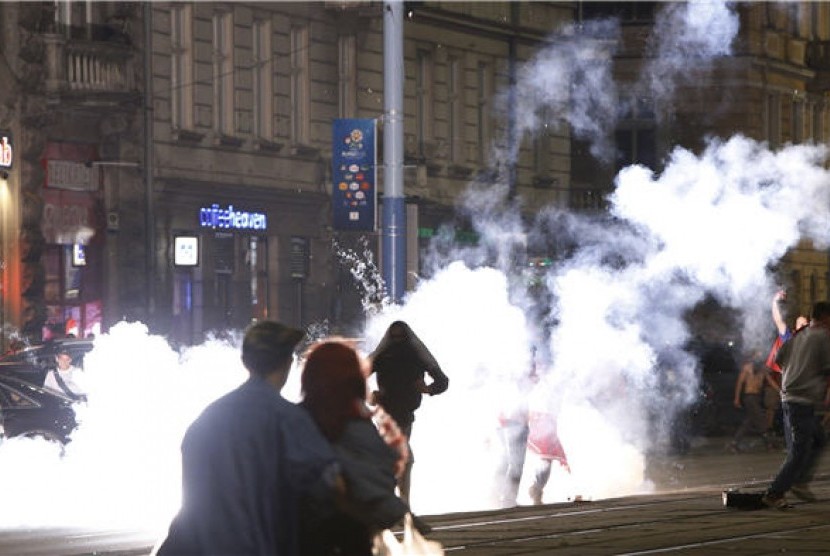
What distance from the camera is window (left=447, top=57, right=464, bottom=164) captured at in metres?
48.6

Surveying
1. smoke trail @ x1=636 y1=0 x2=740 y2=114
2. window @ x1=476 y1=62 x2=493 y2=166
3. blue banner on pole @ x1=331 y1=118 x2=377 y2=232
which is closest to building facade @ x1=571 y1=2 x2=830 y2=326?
smoke trail @ x1=636 y1=0 x2=740 y2=114

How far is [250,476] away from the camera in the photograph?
26.8 feet

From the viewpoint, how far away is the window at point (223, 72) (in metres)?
41.2

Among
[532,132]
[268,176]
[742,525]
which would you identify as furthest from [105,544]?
[532,132]

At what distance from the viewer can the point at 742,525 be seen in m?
16.6

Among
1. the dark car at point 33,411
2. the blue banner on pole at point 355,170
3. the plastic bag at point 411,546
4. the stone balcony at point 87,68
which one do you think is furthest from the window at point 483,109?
the plastic bag at point 411,546

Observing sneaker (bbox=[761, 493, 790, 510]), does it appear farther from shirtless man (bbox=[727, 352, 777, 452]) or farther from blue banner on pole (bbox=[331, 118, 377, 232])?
blue banner on pole (bbox=[331, 118, 377, 232])

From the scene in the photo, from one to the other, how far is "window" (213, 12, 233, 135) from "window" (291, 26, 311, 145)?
2.22 meters

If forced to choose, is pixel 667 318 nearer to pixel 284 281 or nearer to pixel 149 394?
pixel 284 281

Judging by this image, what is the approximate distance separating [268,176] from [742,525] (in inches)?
1057

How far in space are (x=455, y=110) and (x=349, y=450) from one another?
40.5 m

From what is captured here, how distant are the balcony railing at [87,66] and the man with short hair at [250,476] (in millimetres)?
29485

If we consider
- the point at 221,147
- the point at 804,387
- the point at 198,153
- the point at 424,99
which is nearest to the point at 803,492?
the point at 804,387

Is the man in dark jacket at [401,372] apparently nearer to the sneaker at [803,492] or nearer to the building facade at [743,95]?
the sneaker at [803,492]
